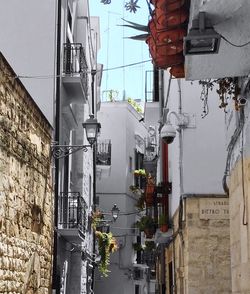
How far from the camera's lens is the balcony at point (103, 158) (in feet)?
102

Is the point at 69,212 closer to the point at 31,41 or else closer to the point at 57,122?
the point at 57,122

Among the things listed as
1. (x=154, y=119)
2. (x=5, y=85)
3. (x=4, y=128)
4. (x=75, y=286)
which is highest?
(x=154, y=119)

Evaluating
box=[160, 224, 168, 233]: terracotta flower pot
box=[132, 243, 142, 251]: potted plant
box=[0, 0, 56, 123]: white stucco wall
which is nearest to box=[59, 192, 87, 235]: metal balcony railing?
box=[160, 224, 168, 233]: terracotta flower pot

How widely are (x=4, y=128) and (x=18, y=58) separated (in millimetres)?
1762

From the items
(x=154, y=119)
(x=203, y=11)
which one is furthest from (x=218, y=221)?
(x=154, y=119)

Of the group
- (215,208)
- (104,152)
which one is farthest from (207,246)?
(104,152)

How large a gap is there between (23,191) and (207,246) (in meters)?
6.16

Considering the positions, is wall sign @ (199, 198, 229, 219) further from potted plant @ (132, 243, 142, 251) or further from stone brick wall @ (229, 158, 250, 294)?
potted plant @ (132, 243, 142, 251)

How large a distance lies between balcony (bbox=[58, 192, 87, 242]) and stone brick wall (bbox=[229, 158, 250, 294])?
7.75 metres

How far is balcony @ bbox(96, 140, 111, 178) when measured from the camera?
31.0 m

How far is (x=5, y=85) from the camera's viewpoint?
650cm

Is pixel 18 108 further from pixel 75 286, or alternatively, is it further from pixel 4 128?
pixel 75 286

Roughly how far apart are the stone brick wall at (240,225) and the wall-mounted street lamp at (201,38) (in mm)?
1447

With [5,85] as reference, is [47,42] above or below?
above
